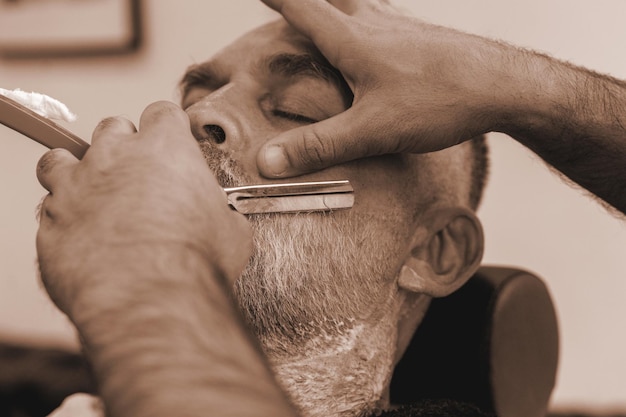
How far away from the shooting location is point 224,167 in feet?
2.97

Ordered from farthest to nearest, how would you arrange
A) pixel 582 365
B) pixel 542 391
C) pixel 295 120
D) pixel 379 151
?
pixel 582 365 < pixel 542 391 < pixel 295 120 < pixel 379 151

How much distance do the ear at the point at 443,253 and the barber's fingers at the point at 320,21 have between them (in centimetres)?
35

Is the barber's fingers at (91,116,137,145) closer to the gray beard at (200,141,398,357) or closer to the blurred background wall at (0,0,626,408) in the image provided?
the gray beard at (200,141,398,357)

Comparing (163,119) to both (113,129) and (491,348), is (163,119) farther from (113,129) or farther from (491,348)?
(491,348)

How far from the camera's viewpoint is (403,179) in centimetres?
99

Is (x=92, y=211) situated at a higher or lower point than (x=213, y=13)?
lower

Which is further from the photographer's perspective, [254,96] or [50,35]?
[50,35]

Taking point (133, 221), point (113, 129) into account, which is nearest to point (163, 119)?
point (113, 129)

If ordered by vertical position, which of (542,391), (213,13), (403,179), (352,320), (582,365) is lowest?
(582,365)

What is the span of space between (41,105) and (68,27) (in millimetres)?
994

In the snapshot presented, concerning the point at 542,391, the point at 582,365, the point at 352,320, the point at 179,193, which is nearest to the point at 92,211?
the point at 179,193

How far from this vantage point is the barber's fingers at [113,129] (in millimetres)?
678

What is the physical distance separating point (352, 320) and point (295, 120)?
0.33 metres

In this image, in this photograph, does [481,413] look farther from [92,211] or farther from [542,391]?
[92,211]
